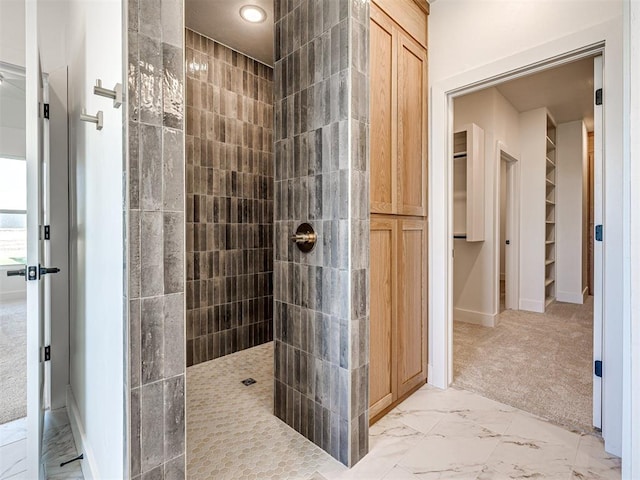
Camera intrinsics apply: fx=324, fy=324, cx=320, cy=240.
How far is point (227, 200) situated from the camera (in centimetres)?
293

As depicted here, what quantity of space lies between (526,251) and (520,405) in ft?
10.2

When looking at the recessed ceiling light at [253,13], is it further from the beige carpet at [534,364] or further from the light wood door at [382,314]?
the beige carpet at [534,364]

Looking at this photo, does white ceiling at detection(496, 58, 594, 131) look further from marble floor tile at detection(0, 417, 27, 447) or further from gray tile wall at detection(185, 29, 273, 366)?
marble floor tile at detection(0, 417, 27, 447)

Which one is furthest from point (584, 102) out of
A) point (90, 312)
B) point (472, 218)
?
point (90, 312)

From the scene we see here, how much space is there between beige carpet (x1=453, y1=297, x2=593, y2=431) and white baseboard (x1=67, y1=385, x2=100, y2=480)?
2.25 m

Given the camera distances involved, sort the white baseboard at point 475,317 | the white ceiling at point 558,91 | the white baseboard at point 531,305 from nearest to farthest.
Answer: the white ceiling at point 558,91 → the white baseboard at point 475,317 → the white baseboard at point 531,305

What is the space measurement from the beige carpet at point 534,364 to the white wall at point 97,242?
2.22 m

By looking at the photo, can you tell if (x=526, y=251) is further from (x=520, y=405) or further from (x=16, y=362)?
(x=16, y=362)

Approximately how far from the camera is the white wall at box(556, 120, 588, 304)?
495 cm

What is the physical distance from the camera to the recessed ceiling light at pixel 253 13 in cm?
239

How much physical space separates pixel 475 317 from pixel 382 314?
2.57 metres

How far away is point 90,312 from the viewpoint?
146cm

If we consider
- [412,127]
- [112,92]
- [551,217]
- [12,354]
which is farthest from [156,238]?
[551,217]

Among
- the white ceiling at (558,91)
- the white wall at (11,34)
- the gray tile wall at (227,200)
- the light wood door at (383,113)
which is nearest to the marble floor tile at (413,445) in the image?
the gray tile wall at (227,200)
